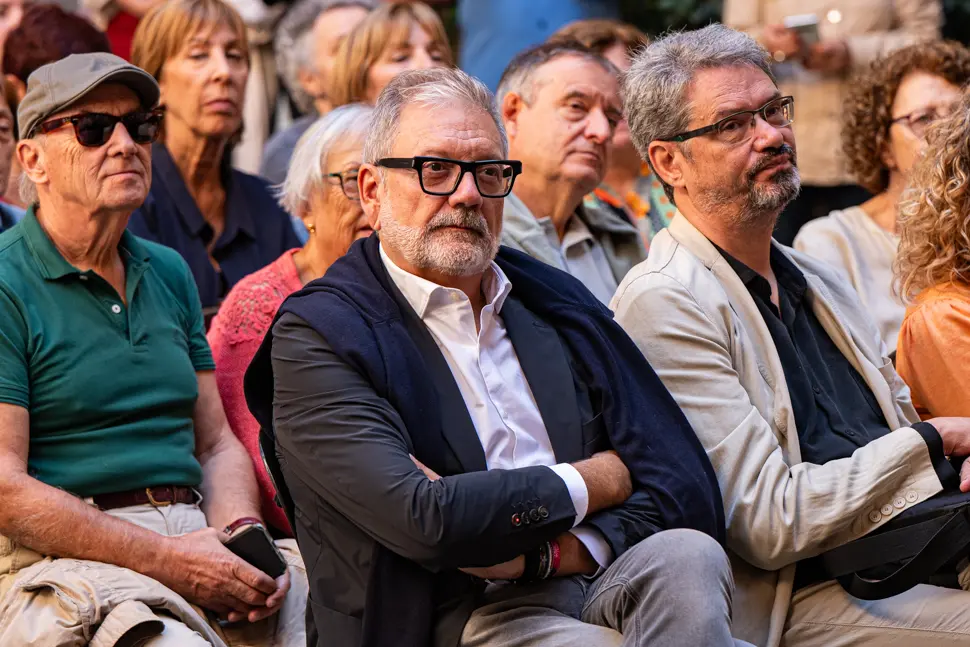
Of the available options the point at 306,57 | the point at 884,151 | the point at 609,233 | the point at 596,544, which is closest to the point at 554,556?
the point at 596,544

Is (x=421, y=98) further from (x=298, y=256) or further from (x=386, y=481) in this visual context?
(x=298, y=256)

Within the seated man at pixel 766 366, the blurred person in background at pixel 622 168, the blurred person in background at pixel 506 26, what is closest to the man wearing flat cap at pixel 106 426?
the seated man at pixel 766 366

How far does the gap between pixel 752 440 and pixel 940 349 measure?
2.78ft

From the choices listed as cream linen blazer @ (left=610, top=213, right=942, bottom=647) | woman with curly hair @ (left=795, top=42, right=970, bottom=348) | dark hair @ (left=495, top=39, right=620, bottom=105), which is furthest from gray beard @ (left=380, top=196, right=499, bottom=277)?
woman with curly hair @ (left=795, top=42, right=970, bottom=348)

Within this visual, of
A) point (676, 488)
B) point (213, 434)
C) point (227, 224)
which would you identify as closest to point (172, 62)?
point (227, 224)

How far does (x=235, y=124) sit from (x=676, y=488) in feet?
9.51

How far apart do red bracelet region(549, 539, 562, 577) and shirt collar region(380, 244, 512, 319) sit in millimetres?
619

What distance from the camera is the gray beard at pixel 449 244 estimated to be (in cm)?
304

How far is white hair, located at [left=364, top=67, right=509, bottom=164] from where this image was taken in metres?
3.13

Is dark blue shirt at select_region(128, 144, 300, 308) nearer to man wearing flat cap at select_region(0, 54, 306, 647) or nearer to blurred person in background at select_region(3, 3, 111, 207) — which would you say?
blurred person in background at select_region(3, 3, 111, 207)

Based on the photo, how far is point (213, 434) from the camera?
12.2ft

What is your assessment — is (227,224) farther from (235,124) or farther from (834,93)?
(834,93)

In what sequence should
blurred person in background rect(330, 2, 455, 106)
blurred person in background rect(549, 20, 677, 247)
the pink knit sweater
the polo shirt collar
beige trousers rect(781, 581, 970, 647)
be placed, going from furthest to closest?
blurred person in background rect(330, 2, 455, 106), blurred person in background rect(549, 20, 677, 247), the polo shirt collar, the pink knit sweater, beige trousers rect(781, 581, 970, 647)

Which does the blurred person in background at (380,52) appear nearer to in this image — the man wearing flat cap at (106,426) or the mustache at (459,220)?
the man wearing flat cap at (106,426)
